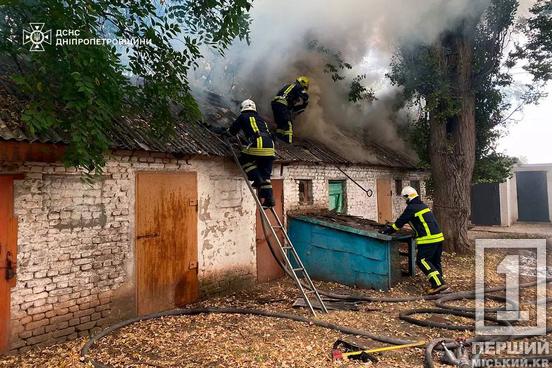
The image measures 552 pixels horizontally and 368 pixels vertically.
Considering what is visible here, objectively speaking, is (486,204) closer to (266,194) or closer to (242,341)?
(266,194)

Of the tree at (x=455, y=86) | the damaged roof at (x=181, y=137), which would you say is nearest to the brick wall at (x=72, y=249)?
the damaged roof at (x=181, y=137)

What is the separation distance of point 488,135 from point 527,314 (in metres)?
7.48

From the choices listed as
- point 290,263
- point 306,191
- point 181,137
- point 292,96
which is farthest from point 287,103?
point 290,263

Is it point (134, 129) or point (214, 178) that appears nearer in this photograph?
point (134, 129)

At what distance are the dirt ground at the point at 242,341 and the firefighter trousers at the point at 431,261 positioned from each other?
1.91 feet

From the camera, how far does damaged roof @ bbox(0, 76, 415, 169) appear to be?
445 centimetres

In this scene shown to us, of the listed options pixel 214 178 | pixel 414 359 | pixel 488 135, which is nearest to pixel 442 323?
pixel 414 359

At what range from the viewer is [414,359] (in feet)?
13.7

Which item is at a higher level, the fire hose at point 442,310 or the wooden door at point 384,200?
the wooden door at point 384,200

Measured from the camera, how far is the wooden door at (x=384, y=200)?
12.4 metres

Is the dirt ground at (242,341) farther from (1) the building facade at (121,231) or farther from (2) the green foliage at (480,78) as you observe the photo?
(2) the green foliage at (480,78)

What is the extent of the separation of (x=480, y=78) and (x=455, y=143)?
1.89 meters

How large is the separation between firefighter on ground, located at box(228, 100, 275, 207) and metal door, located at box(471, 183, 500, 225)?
14.7 m

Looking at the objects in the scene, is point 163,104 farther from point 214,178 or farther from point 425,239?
point 425,239
